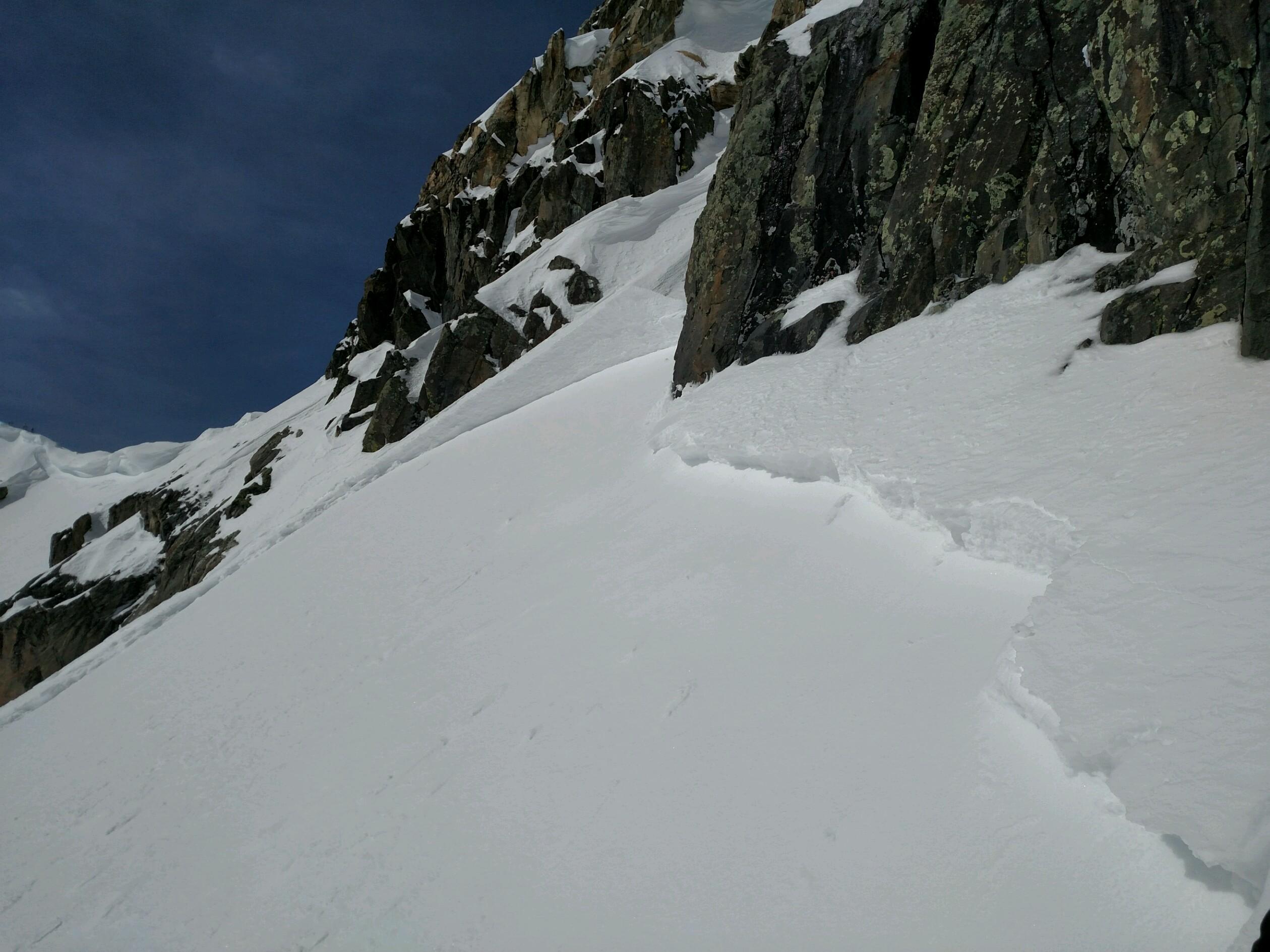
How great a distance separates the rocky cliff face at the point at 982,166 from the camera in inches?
248

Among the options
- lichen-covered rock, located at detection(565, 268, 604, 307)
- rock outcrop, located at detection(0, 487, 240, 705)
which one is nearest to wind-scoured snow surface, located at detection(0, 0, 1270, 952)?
lichen-covered rock, located at detection(565, 268, 604, 307)

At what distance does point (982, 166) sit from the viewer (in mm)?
9047

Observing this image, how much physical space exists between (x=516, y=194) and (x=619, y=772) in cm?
4583

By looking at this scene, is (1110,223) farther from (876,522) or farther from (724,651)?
(724,651)

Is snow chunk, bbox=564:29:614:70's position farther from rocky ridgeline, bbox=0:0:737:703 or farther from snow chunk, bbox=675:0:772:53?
snow chunk, bbox=675:0:772:53

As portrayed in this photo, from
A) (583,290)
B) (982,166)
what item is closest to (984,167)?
(982,166)

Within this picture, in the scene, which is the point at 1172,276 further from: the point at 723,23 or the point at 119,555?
the point at 723,23

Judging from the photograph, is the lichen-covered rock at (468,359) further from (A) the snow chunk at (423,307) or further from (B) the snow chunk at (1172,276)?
(B) the snow chunk at (1172,276)

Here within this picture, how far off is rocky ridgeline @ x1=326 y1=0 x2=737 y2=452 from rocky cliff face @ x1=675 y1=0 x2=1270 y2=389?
16691 mm

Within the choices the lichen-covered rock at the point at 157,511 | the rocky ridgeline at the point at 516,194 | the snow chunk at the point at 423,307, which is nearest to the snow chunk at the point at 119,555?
the lichen-covered rock at the point at 157,511

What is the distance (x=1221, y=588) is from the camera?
3.63 meters

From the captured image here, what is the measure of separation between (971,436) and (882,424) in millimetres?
1132

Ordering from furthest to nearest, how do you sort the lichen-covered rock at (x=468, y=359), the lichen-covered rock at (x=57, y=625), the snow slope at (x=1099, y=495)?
1. the lichen-covered rock at (x=57, y=625)
2. the lichen-covered rock at (x=468, y=359)
3. the snow slope at (x=1099, y=495)

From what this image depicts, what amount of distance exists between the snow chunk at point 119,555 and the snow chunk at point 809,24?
3779cm
